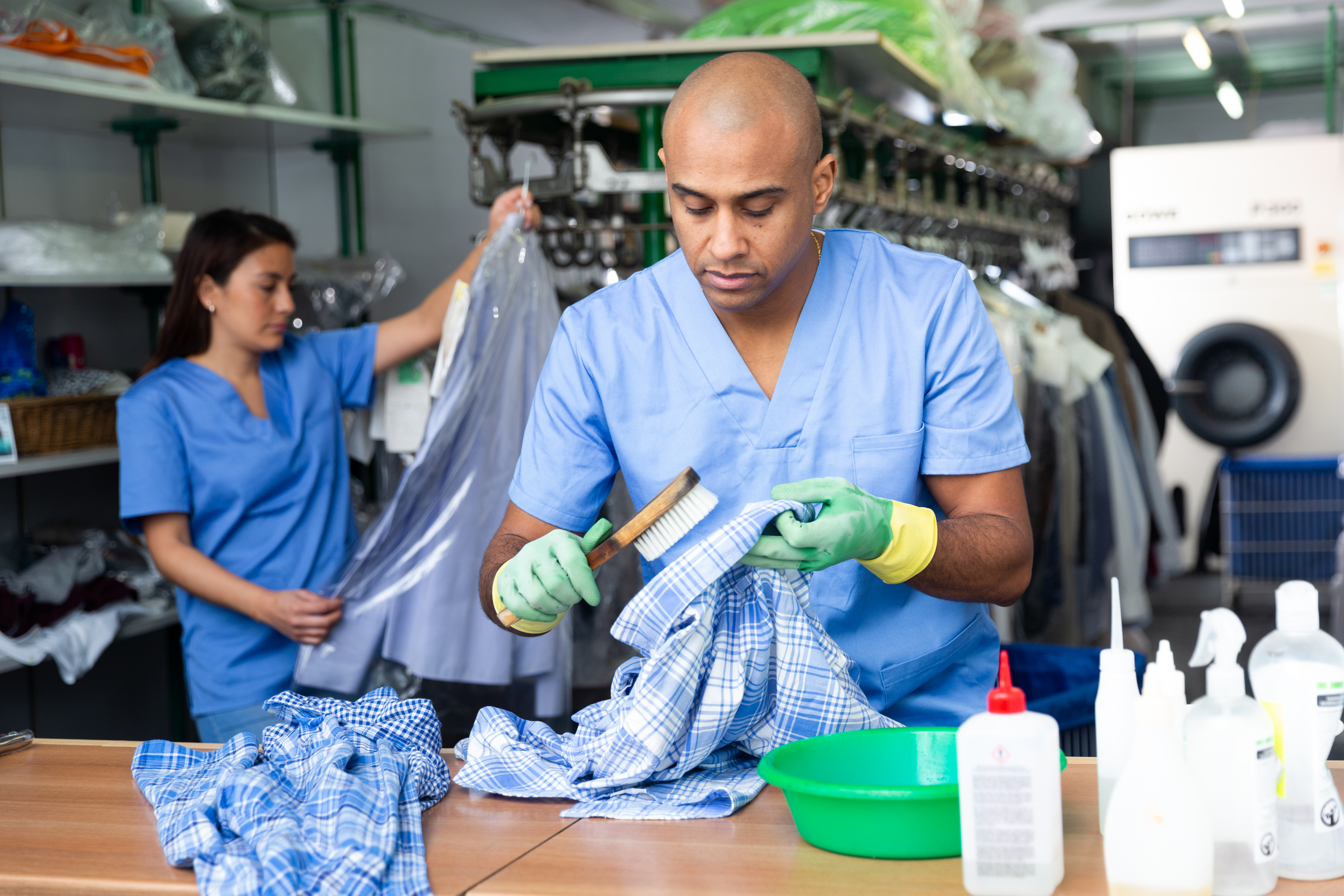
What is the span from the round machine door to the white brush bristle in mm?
5362

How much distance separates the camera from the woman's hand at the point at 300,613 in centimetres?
234

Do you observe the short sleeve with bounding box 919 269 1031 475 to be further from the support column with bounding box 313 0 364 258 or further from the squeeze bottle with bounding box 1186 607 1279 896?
the support column with bounding box 313 0 364 258

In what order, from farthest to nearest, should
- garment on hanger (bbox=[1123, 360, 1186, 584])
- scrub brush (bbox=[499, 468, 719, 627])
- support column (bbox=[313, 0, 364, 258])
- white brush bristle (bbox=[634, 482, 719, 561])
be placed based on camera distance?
1. garment on hanger (bbox=[1123, 360, 1186, 584])
2. support column (bbox=[313, 0, 364, 258])
3. white brush bristle (bbox=[634, 482, 719, 561])
4. scrub brush (bbox=[499, 468, 719, 627])

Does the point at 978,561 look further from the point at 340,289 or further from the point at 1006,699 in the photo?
the point at 340,289

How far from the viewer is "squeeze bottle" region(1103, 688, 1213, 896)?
3.03 feet

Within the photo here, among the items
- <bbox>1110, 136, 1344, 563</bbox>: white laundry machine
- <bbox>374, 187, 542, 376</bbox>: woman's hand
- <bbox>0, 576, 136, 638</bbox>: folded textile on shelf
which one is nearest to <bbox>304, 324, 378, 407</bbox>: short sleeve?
<bbox>374, 187, 542, 376</bbox>: woman's hand

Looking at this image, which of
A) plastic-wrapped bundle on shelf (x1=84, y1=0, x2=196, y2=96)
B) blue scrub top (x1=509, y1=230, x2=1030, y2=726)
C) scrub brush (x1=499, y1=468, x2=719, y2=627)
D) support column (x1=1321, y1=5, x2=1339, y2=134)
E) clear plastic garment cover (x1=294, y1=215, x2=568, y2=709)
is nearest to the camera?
scrub brush (x1=499, y1=468, x2=719, y2=627)

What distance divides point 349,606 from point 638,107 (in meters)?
1.13

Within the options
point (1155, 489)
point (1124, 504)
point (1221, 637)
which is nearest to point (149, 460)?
point (1221, 637)

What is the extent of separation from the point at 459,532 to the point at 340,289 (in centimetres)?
108

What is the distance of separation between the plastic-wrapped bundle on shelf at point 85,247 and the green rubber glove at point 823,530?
1984 millimetres

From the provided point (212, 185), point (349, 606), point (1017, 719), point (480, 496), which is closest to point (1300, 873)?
point (1017, 719)

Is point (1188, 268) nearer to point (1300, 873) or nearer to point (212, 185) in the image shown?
point (212, 185)

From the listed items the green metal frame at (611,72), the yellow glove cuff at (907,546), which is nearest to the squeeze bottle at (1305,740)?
the yellow glove cuff at (907,546)
